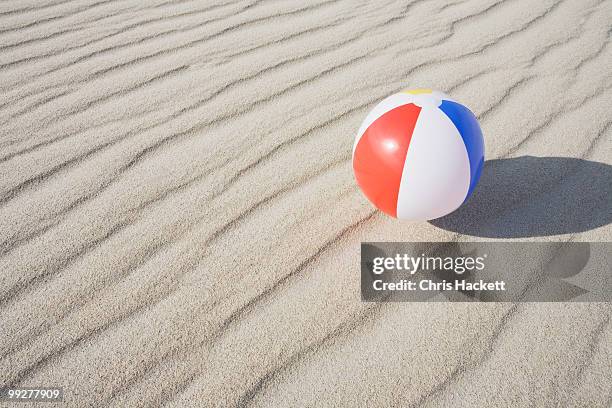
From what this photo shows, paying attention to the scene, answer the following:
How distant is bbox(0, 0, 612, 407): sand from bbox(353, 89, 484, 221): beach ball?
30 cm

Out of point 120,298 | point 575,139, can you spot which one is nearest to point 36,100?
point 120,298

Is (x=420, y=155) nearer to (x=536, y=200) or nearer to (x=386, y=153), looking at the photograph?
(x=386, y=153)

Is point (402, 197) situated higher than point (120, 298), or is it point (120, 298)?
point (402, 197)

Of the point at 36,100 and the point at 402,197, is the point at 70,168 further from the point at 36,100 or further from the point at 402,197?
the point at 402,197

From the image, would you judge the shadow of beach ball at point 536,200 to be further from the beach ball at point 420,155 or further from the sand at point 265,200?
the beach ball at point 420,155

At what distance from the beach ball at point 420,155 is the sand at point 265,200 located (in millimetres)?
303

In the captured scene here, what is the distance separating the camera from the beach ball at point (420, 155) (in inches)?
73.2

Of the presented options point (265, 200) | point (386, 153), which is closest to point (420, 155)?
point (386, 153)

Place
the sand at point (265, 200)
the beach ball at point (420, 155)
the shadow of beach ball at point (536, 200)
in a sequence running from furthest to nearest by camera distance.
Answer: the shadow of beach ball at point (536, 200)
the beach ball at point (420, 155)
the sand at point (265, 200)

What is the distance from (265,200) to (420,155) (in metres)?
0.77

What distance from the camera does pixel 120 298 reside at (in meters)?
1.95

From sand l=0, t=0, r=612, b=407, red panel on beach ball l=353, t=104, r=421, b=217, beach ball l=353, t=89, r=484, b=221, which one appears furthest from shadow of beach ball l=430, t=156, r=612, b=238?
red panel on beach ball l=353, t=104, r=421, b=217

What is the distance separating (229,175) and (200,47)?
1.30 m

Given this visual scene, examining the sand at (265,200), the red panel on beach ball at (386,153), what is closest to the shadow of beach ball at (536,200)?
the sand at (265,200)
